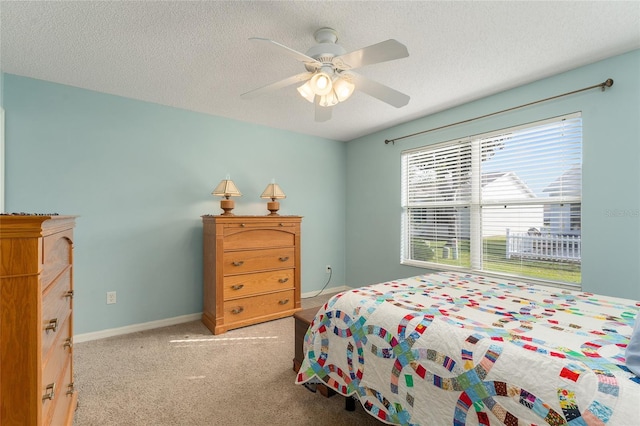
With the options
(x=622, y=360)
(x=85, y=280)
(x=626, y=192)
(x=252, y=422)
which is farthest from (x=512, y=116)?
(x=85, y=280)

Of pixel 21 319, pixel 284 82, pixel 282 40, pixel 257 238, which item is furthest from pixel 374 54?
pixel 257 238

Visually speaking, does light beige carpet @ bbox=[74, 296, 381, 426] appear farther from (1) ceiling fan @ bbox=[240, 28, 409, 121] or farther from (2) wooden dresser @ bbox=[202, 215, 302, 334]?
(1) ceiling fan @ bbox=[240, 28, 409, 121]

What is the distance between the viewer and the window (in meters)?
2.44

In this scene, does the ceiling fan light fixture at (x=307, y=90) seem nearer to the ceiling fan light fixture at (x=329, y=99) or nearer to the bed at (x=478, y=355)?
the ceiling fan light fixture at (x=329, y=99)

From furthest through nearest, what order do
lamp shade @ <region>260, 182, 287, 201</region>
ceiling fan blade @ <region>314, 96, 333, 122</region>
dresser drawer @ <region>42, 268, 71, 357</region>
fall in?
1. lamp shade @ <region>260, 182, 287, 201</region>
2. ceiling fan blade @ <region>314, 96, 333, 122</region>
3. dresser drawer @ <region>42, 268, 71, 357</region>

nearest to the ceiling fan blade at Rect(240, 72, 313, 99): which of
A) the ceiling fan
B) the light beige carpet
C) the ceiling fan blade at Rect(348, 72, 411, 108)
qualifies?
the ceiling fan

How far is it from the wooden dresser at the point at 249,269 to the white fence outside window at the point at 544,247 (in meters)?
2.20

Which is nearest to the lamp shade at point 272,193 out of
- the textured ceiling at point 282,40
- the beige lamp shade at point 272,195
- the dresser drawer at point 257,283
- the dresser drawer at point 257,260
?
the beige lamp shade at point 272,195

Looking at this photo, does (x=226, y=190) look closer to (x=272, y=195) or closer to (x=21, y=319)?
(x=272, y=195)

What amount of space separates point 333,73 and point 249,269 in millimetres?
2112

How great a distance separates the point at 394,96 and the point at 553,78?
157 centimetres

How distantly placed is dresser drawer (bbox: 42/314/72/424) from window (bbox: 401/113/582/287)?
321cm

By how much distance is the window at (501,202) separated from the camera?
2443mm

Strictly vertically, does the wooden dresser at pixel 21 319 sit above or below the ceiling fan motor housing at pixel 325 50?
below
